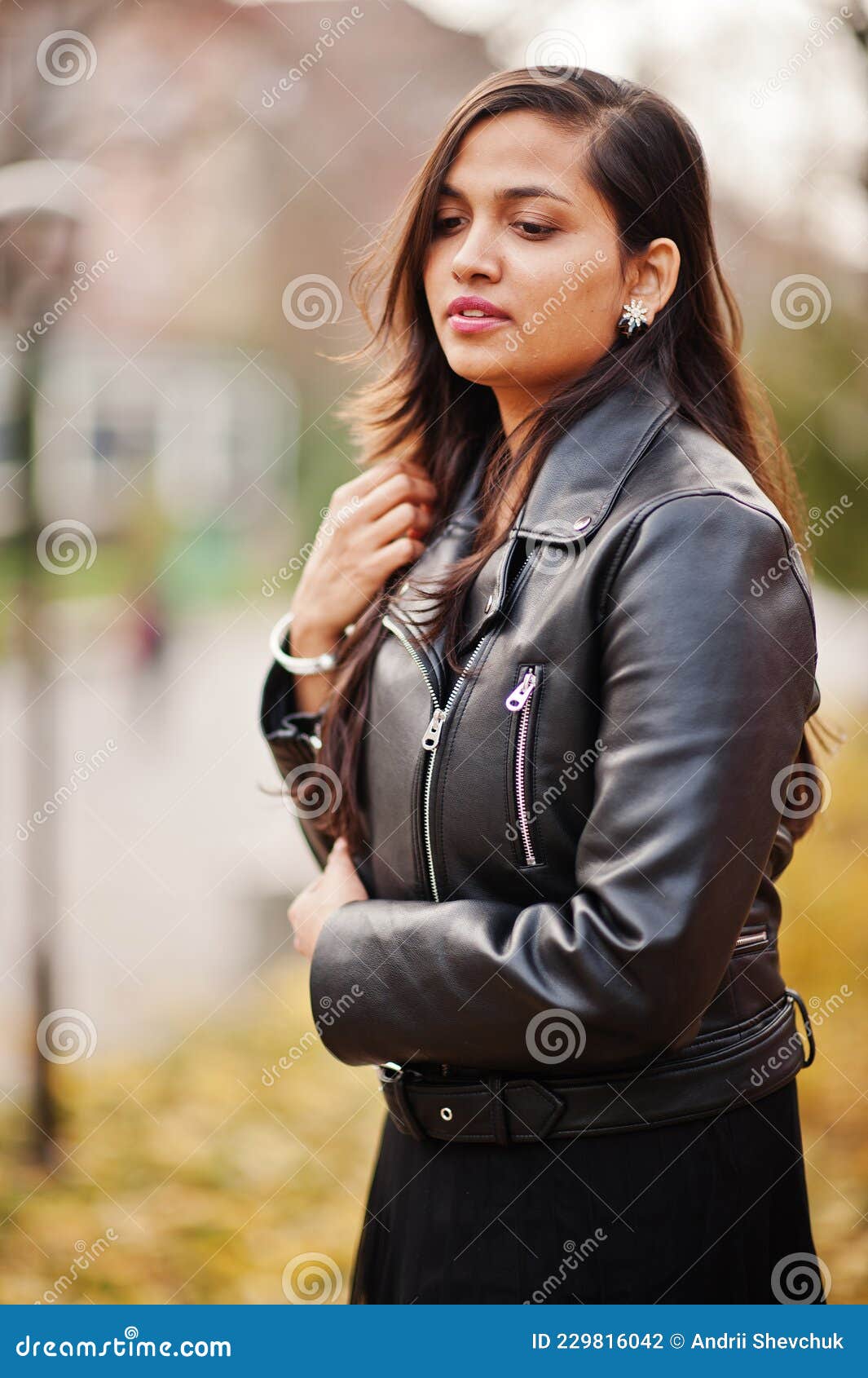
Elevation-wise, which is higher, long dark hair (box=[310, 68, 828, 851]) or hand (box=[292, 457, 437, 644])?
long dark hair (box=[310, 68, 828, 851])

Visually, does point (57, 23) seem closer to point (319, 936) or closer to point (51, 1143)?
point (319, 936)

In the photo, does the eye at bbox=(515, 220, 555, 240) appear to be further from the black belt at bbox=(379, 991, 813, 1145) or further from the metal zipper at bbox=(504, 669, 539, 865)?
the black belt at bbox=(379, 991, 813, 1145)

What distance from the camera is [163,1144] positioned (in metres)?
3.64

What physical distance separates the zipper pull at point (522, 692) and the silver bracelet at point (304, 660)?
0.50 m

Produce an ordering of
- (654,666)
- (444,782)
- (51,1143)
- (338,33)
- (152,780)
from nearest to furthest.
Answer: (654,666) < (444,782) < (51,1143) < (338,33) < (152,780)

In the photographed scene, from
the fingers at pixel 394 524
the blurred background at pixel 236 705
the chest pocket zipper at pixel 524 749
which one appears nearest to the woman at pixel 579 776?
the chest pocket zipper at pixel 524 749

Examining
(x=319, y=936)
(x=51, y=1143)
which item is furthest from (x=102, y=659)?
(x=319, y=936)

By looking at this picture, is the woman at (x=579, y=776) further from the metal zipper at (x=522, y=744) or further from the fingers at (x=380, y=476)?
the fingers at (x=380, y=476)

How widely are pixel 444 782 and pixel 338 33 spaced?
614 cm

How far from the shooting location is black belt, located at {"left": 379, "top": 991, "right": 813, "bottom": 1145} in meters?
1.52

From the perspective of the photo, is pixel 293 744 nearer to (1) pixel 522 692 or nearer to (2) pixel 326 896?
(2) pixel 326 896

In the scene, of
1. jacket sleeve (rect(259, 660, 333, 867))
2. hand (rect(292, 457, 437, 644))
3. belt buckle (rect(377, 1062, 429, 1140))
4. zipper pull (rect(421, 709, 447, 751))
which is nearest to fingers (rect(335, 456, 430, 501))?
hand (rect(292, 457, 437, 644))

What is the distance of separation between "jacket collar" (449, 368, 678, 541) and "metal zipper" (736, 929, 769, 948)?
1.87 feet

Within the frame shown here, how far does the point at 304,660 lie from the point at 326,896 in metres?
0.44
